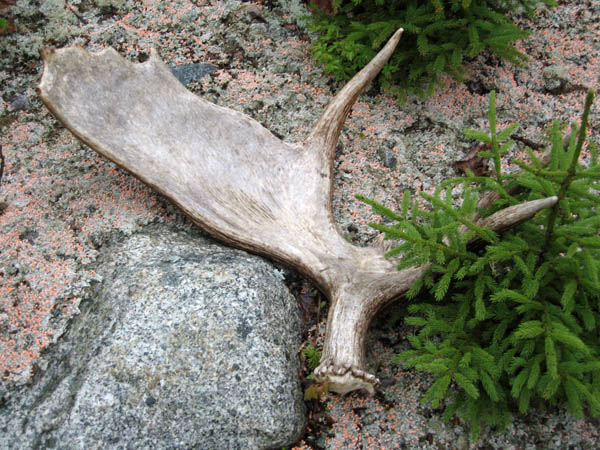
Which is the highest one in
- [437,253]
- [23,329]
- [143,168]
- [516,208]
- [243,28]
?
[516,208]

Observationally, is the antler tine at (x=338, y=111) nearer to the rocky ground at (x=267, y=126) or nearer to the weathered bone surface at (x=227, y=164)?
the weathered bone surface at (x=227, y=164)

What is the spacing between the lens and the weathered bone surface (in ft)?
10.8

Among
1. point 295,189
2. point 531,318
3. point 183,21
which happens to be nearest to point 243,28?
point 183,21

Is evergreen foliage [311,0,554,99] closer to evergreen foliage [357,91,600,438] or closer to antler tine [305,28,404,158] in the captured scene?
antler tine [305,28,404,158]

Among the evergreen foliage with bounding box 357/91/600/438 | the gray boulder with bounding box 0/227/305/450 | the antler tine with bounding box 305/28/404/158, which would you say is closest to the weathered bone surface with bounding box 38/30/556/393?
the antler tine with bounding box 305/28/404/158

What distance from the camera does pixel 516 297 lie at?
8.17ft

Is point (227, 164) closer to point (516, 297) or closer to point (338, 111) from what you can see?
point (338, 111)

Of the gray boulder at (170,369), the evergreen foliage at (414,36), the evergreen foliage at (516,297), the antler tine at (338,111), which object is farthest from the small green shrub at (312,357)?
the evergreen foliage at (414,36)

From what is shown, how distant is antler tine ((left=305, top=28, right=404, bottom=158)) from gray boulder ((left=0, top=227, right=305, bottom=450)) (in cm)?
117

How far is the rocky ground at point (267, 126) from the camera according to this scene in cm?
307

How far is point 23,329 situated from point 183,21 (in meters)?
3.15

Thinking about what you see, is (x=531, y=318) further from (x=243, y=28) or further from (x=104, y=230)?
(x=243, y=28)

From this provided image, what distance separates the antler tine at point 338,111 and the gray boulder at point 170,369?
3.84 feet

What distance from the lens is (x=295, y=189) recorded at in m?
3.64
